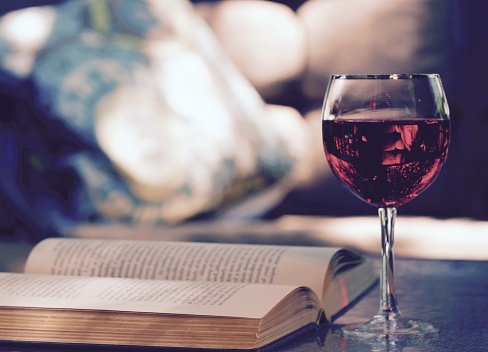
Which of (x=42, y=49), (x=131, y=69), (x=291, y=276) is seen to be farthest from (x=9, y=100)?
(x=291, y=276)

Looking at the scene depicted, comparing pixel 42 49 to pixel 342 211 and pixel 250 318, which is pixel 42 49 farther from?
pixel 250 318

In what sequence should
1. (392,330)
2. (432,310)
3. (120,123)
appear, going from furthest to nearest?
1. (120,123)
2. (432,310)
3. (392,330)

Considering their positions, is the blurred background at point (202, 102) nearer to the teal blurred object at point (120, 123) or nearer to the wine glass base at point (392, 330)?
the teal blurred object at point (120, 123)

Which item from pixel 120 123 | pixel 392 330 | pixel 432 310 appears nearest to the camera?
pixel 392 330

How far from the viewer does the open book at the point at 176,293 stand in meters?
0.64

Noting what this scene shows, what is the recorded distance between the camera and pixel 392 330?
0.69 m

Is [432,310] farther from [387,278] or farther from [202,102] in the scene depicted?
[202,102]

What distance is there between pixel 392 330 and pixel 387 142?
5.7 inches

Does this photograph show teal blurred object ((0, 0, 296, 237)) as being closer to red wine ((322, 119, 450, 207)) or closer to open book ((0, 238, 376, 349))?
open book ((0, 238, 376, 349))

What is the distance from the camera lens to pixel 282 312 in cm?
67

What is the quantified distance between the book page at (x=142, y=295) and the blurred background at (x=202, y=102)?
97cm

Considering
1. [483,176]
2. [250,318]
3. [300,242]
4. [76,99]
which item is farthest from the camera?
[483,176]

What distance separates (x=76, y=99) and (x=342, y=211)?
0.60m

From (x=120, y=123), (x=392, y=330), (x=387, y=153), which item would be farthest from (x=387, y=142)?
→ (x=120, y=123)
